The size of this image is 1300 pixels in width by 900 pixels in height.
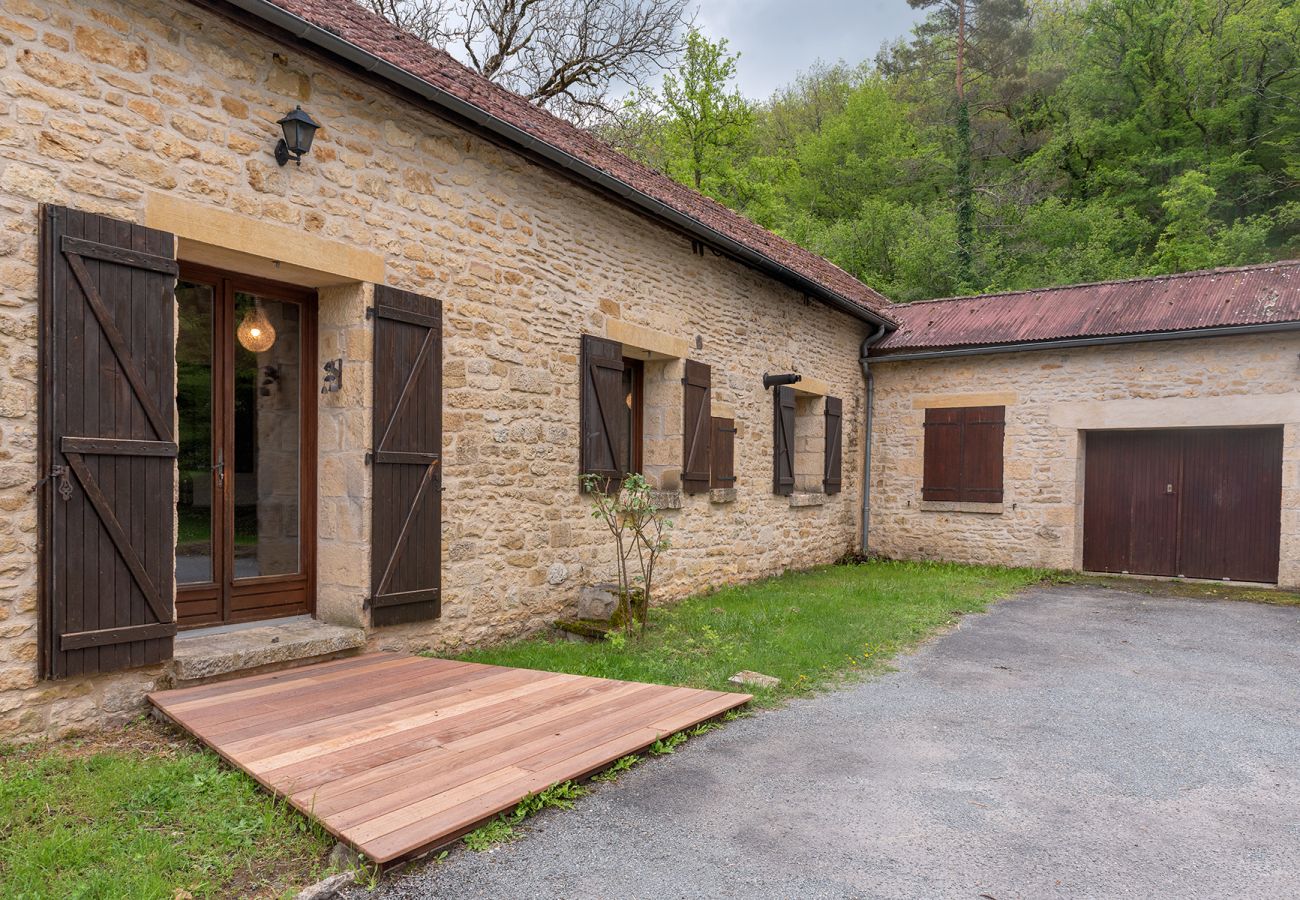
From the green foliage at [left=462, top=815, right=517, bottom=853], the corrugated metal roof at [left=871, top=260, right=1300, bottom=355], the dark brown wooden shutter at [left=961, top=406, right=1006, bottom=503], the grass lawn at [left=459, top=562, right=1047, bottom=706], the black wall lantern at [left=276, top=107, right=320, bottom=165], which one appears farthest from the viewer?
the dark brown wooden shutter at [left=961, top=406, right=1006, bottom=503]

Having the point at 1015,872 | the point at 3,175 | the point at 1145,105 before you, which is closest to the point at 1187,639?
the point at 1015,872

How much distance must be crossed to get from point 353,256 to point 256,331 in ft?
2.33

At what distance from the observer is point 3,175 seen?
3.08 m

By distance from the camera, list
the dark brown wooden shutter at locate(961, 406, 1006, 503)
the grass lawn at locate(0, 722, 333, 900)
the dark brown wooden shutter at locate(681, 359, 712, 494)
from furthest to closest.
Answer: the dark brown wooden shutter at locate(961, 406, 1006, 503) < the dark brown wooden shutter at locate(681, 359, 712, 494) < the grass lawn at locate(0, 722, 333, 900)

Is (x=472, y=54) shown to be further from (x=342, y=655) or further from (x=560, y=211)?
(x=342, y=655)

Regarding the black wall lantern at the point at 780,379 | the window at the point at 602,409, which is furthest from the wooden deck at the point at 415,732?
the black wall lantern at the point at 780,379

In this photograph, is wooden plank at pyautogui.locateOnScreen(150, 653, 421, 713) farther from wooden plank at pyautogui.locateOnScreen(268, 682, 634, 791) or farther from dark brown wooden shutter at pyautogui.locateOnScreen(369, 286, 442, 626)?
wooden plank at pyautogui.locateOnScreen(268, 682, 634, 791)

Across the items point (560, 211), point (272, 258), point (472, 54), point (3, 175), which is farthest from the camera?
point (472, 54)

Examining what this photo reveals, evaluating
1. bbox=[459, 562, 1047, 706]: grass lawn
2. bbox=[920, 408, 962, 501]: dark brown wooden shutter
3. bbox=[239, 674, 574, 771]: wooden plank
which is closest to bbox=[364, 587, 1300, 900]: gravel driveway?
bbox=[459, 562, 1047, 706]: grass lawn

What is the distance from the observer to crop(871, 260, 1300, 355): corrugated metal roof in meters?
8.66

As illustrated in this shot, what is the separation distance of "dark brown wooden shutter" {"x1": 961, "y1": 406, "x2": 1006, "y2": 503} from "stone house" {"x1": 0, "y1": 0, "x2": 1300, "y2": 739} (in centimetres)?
273

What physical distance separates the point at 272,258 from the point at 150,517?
1437 millimetres

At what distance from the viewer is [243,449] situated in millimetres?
4316

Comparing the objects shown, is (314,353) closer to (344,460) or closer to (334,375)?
(334,375)
